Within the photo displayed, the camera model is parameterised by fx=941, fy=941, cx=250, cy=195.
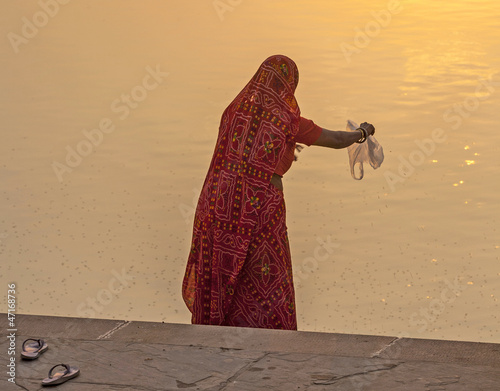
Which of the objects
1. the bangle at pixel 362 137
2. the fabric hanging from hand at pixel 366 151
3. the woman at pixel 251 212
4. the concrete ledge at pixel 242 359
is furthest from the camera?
the fabric hanging from hand at pixel 366 151

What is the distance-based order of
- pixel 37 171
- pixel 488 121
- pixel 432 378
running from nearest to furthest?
pixel 432 378
pixel 37 171
pixel 488 121

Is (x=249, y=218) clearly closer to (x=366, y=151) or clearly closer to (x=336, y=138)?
(x=336, y=138)

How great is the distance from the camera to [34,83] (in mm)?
Answer: 9680

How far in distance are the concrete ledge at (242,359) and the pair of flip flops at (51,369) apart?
0.07 feet

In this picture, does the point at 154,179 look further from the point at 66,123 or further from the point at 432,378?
the point at 432,378

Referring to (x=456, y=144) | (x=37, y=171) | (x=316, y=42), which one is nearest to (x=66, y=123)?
(x=37, y=171)

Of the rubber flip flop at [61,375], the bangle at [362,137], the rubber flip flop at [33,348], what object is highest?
the bangle at [362,137]

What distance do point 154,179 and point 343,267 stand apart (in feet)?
6.38

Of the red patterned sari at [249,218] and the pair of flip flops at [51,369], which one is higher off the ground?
the red patterned sari at [249,218]

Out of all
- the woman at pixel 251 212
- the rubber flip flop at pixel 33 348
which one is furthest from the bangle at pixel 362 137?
the rubber flip flop at pixel 33 348

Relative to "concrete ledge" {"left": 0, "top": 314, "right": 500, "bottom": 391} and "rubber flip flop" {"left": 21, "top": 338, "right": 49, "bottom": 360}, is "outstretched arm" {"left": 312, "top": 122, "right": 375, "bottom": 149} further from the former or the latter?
"rubber flip flop" {"left": 21, "top": 338, "right": 49, "bottom": 360}

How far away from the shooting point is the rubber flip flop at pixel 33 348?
8.97 feet

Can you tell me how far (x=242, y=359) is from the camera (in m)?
2.72

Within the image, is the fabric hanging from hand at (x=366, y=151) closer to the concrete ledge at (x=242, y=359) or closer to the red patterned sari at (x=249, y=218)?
the red patterned sari at (x=249, y=218)
